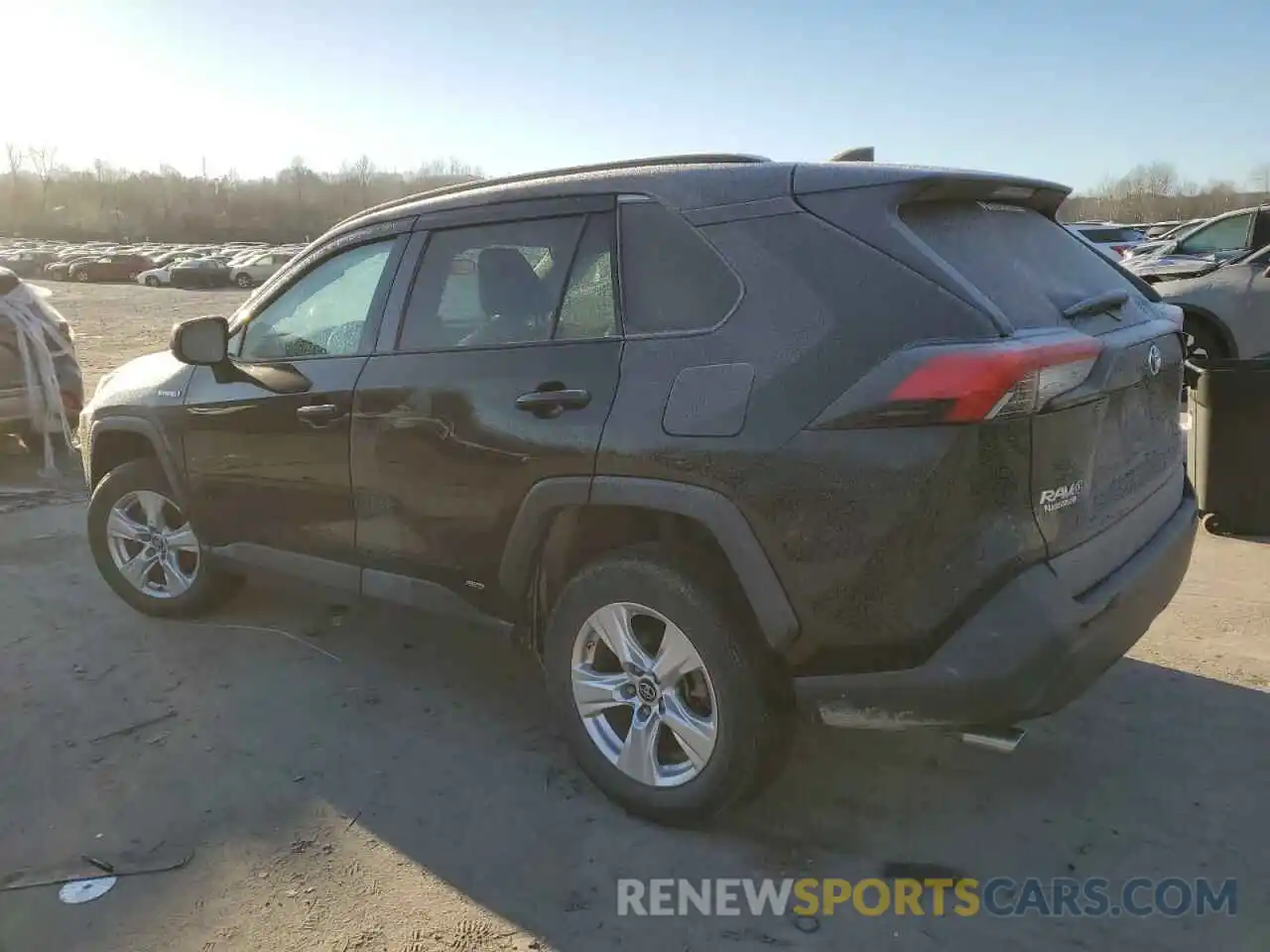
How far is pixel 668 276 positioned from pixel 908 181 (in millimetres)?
705

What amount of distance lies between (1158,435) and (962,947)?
5.35 ft

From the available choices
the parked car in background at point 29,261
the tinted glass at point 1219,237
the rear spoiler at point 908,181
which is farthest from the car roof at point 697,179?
the parked car in background at point 29,261

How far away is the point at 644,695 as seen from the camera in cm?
300

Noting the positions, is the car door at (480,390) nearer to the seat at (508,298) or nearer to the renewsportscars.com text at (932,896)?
the seat at (508,298)

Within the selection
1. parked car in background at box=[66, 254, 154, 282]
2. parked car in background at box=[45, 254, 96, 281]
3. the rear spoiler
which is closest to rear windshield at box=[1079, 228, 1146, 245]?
the rear spoiler

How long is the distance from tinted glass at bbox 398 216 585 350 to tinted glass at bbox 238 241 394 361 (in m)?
0.28

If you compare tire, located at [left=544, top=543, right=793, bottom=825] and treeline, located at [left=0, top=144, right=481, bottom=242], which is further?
treeline, located at [left=0, top=144, right=481, bottom=242]

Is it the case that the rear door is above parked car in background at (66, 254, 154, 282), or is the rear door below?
below

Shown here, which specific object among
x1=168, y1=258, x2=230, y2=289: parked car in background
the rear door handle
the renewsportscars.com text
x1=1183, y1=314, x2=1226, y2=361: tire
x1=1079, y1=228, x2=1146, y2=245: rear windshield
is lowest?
the renewsportscars.com text

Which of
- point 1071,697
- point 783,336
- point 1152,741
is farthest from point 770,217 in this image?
point 1152,741

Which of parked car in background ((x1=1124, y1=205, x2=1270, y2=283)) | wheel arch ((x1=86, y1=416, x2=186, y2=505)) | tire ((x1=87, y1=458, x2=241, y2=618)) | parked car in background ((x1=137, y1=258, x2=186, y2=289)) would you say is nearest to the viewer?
wheel arch ((x1=86, y1=416, x2=186, y2=505))

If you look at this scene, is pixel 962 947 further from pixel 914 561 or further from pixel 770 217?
pixel 770 217

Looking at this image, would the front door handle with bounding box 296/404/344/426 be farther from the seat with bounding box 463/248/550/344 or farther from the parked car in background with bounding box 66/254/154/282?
the parked car in background with bounding box 66/254/154/282

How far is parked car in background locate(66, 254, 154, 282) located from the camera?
4778 centimetres
